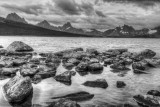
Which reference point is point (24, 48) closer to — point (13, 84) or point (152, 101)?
point (13, 84)

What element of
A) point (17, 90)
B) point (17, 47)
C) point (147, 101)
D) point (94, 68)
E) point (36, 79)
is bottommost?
point (17, 47)

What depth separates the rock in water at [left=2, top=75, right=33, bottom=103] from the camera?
10.8m

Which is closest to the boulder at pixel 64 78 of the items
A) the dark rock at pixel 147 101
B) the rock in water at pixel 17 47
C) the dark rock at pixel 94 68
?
the dark rock at pixel 94 68

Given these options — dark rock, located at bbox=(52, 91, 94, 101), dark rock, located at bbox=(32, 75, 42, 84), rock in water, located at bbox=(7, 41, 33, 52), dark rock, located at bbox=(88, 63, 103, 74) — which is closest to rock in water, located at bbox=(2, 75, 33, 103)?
dark rock, located at bbox=(52, 91, 94, 101)

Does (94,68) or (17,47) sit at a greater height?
(94,68)

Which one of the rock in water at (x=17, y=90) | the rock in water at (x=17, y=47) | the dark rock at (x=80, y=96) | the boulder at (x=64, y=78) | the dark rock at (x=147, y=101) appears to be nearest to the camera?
the dark rock at (x=147, y=101)

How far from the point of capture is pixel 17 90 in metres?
11.0

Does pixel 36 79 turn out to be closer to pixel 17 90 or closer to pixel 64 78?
pixel 64 78

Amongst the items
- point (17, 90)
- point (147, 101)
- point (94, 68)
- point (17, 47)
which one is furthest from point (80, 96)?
point (17, 47)

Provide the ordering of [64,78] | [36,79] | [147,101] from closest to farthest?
[147,101] < [36,79] < [64,78]

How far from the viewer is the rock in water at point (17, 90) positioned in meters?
10.8

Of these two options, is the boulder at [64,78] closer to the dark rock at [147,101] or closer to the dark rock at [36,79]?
the dark rock at [36,79]

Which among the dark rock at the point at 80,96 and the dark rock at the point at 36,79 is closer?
the dark rock at the point at 80,96

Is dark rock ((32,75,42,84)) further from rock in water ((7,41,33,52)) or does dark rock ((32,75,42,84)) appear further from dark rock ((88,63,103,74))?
rock in water ((7,41,33,52))
